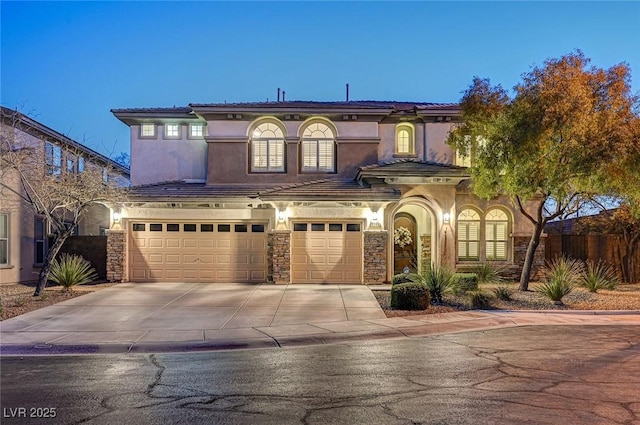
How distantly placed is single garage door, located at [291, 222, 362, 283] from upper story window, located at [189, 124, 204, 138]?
6.79m

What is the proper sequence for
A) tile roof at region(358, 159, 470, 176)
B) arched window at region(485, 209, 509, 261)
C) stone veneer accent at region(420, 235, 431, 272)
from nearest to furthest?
tile roof at region(358, 159, 470, 176)
arched window at region(485, 209, 509, 261)
stone veneer accent at region(420, 235, 431, 272)

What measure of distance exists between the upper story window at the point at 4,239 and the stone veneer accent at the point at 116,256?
3.89m

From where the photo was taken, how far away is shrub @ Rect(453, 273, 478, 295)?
17250 mm

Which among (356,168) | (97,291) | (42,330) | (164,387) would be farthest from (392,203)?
(164,387)

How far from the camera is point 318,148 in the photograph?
2328 cm

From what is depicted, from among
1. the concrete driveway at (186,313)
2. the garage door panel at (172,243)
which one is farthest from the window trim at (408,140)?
the garage door panel at (172,243)

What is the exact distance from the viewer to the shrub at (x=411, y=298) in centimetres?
1487

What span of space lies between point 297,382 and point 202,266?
1435 centimetres

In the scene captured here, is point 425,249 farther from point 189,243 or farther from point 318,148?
point 189,243

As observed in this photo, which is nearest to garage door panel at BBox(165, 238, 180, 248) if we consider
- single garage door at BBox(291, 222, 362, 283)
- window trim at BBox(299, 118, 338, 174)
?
single garage door at BBox(291, 222, 362, 283)

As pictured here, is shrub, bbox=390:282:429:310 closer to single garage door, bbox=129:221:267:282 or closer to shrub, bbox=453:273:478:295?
shrub, bbox=453:273:478:295

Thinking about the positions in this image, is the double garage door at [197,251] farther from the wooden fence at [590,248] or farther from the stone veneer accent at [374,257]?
the wooden fence at [590,248]

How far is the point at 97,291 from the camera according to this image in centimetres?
1853

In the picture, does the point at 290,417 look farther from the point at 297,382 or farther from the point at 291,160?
the point at 291,160
